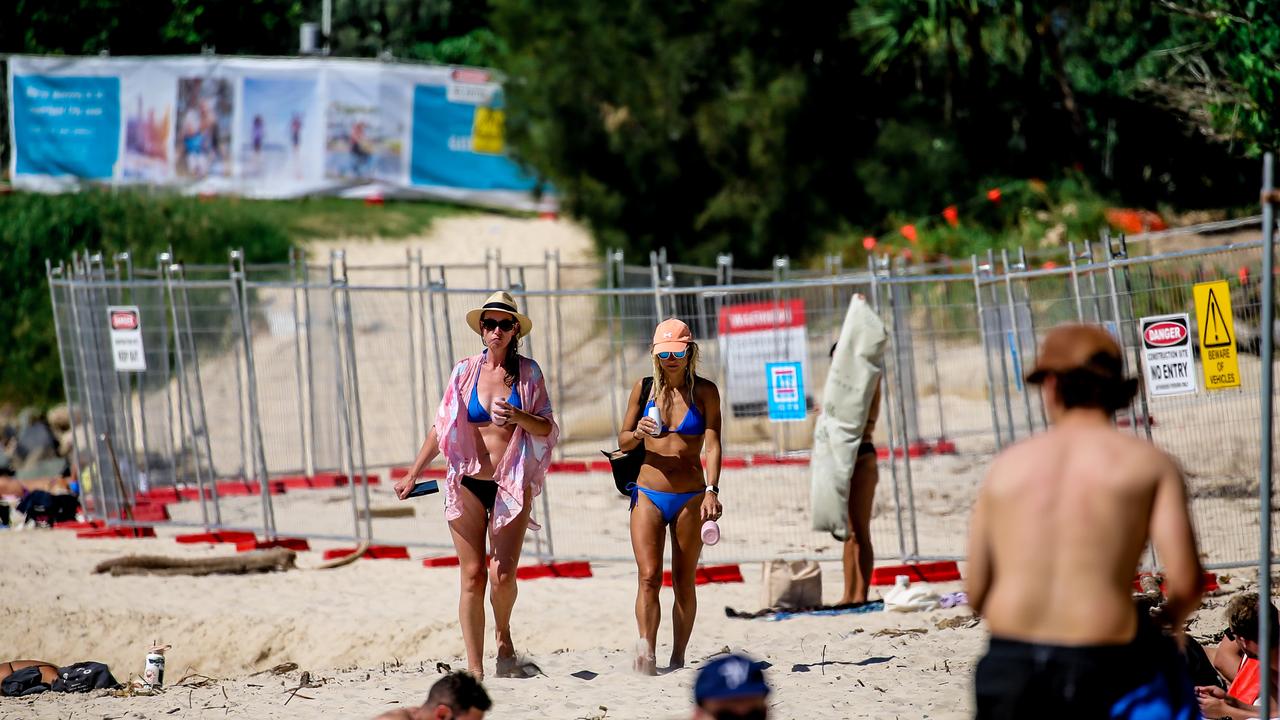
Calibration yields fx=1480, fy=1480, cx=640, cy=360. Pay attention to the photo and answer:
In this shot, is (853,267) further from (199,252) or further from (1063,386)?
(1063,386)

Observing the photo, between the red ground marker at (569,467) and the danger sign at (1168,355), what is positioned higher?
the danger sign at (1168,355)

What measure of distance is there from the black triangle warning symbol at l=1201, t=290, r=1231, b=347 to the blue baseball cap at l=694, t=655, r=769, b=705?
533 cm

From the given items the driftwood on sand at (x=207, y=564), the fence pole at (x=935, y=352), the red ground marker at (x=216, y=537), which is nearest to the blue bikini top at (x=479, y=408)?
the driftwood on sand at (x=207, y=564)

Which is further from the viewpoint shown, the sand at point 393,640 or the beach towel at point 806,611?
the beach towel at point 806,611

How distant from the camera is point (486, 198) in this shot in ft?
97.8

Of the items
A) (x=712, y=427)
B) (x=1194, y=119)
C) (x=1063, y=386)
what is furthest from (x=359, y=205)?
(x=1063, y=386)

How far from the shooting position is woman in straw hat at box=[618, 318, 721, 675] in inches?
274

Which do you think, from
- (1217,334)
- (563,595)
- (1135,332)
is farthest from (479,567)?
(1135,332)

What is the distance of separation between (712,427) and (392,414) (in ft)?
43.4

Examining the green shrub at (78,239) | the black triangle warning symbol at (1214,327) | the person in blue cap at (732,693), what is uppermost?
the green shrub at (78,239)

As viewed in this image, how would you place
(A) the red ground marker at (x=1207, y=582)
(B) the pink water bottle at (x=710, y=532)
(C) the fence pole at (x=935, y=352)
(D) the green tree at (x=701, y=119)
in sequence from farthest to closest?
(D) the green tree at (x=701, y=119)
(C) the fence pole at (x=935, y=352)
(A) the red ground marker at (x=1207, y=582)
(B) the pink water bottle at (x=710, y=532)

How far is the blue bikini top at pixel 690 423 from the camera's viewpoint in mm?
7008

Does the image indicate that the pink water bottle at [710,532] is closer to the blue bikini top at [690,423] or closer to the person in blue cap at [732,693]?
the blue bikini top at [690,423]

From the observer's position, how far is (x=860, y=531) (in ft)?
29.6
